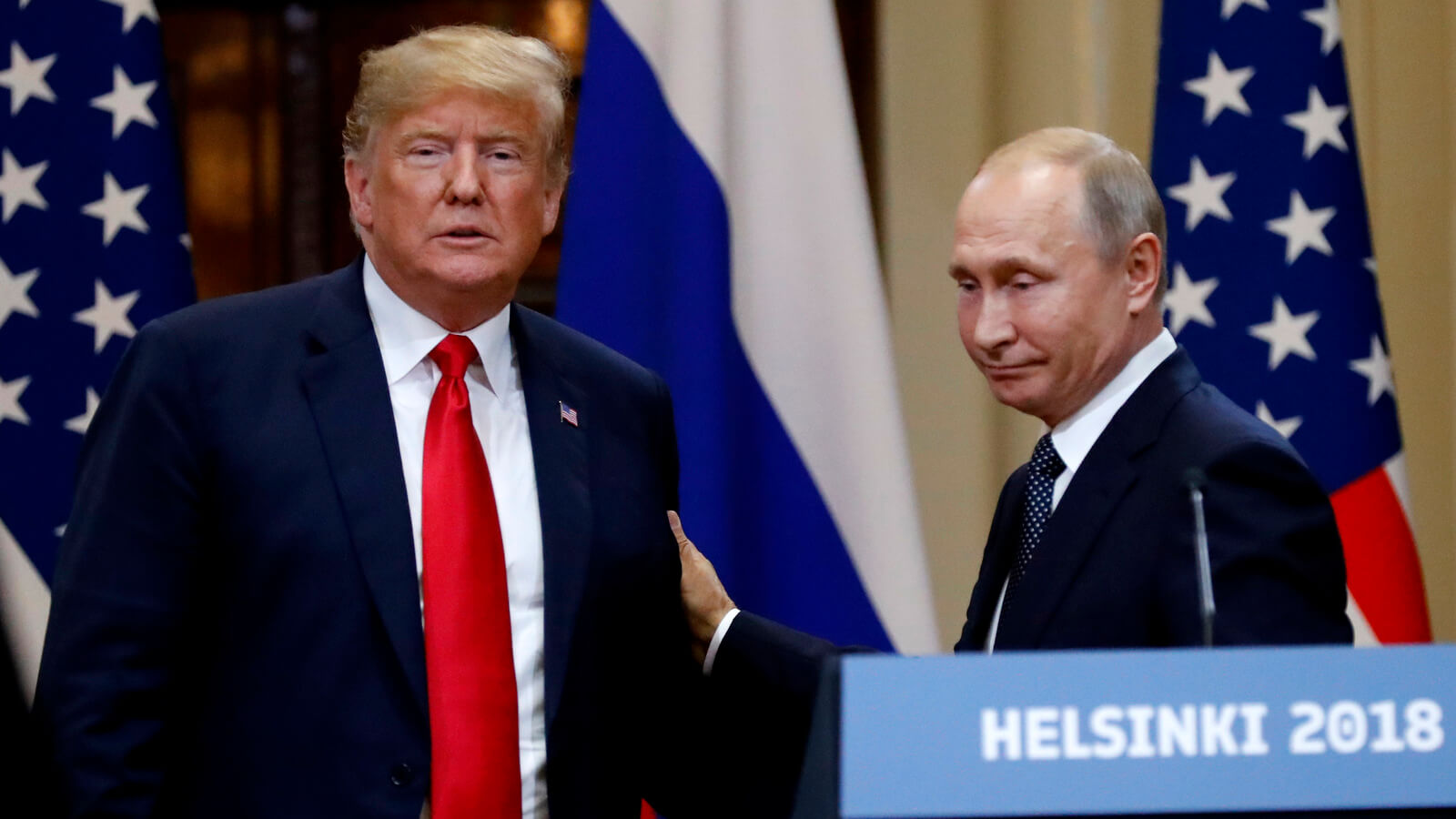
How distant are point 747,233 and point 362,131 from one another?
45.8 inches

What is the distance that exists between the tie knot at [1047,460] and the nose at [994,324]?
0.14 m

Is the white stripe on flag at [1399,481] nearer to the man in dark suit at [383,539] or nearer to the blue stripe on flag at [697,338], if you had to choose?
the blue stripe on flag at [697,338]

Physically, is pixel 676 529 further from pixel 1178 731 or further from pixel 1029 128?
pixel 1029 128

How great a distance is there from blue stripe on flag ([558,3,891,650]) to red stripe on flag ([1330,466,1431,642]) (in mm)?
943

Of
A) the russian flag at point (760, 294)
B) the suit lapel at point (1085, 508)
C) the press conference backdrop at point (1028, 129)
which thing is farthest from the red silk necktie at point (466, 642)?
the press conference backdrop at point (1028, 129)

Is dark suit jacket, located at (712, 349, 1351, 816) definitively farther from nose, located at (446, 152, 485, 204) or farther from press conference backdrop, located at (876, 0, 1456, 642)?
press conference backdrop, located at (876, 0, 1456, 642)

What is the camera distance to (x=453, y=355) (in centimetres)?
204

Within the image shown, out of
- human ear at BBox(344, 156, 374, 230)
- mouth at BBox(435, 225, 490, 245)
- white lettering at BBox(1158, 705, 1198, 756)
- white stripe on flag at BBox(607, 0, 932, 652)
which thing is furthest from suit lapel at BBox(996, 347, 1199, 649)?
white stripe on flag at BBox(607, 0, 932, 652)

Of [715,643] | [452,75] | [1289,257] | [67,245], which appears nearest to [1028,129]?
[1289,257]

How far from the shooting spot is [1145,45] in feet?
12.8

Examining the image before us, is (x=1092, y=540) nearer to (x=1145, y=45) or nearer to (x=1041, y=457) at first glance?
(x=1041, y=457)

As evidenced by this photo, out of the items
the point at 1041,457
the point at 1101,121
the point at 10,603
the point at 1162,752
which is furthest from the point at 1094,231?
the point at 10,603

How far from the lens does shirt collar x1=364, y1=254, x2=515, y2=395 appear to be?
2.05 metres

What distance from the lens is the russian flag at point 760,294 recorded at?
10.1ft
